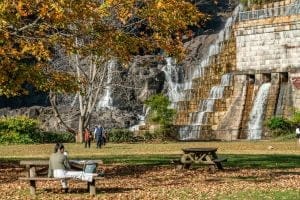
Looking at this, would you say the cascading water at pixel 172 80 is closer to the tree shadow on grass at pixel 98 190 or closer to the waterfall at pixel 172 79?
the waterfall at pixel 172 79

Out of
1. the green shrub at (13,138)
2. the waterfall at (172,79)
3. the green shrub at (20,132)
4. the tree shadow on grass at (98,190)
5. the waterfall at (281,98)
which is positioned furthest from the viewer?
the waterfall at (172,79)

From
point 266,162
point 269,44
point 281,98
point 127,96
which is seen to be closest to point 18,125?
point 127,96

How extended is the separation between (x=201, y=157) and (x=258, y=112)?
32.2 m

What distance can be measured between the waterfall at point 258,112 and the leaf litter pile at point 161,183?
29928mm

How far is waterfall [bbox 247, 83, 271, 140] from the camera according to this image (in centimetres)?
5603

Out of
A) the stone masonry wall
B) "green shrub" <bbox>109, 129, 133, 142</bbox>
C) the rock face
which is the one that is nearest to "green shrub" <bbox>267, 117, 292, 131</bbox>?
the stone masonry wall

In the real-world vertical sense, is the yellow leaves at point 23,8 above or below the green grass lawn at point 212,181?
above

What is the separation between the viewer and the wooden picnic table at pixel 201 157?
25359 mm

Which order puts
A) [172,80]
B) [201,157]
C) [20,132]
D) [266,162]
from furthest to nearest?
[172,80], [20,132], [266,162], [201,157]

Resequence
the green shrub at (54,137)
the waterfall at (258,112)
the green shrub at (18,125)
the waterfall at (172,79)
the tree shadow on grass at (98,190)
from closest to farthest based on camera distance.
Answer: the tree shadow on grass at (98,190)
the green shrub at (18,125)
the waterfall at (258,112)
the green shrub at (54,137)
the waterfall at (172,79)

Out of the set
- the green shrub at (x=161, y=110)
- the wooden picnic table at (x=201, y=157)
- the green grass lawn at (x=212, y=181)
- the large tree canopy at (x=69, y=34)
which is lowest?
the green grass lawn at (x=212, y=181)

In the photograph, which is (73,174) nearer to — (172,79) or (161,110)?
(161,110)

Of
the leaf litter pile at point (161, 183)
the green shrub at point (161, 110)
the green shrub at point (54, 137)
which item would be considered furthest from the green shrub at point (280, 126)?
the leaf litter pile at point (161, 183)

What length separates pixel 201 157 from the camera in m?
25.8
